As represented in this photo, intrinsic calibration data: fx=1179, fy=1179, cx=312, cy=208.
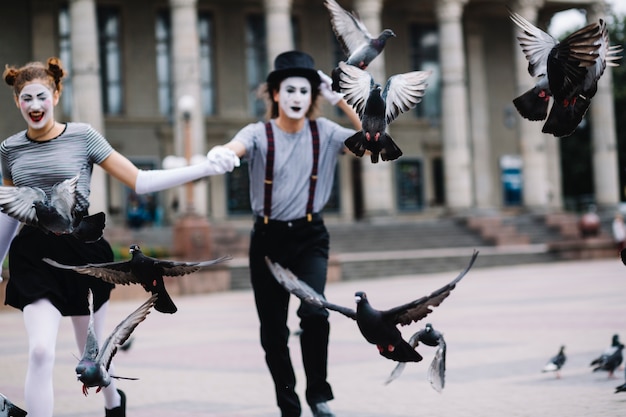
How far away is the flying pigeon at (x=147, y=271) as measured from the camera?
18.0 ft

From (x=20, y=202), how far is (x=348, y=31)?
1.71 metres

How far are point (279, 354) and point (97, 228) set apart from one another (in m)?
2.30

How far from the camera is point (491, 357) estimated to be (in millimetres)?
11125

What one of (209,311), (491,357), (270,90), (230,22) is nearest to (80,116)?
(230,22)

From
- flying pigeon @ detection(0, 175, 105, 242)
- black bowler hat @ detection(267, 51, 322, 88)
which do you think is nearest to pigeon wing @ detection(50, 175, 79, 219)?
flying pigeon @ detection(0, 175, 105, 242)

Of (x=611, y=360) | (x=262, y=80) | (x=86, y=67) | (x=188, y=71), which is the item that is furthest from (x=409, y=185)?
(x=611, y=360)

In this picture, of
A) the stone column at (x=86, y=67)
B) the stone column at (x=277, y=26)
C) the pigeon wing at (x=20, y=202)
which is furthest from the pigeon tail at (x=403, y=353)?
the stone column at (x=277, y=26)

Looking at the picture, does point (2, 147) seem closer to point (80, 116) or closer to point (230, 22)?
point (80, 116)

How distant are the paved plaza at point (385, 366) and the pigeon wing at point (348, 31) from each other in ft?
7.78

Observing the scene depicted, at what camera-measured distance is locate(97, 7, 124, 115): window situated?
4644 centimetres

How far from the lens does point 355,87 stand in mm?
4805

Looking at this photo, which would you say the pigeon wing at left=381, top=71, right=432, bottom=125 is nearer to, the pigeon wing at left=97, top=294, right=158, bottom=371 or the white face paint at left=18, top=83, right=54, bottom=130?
the pigeon wing at left=97, top=294, right=158, bottom=371

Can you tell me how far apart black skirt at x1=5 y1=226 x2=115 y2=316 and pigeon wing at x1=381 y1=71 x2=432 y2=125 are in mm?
2281

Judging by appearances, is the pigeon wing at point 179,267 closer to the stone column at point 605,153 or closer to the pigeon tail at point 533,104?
the pigeon tail at point 533,104
